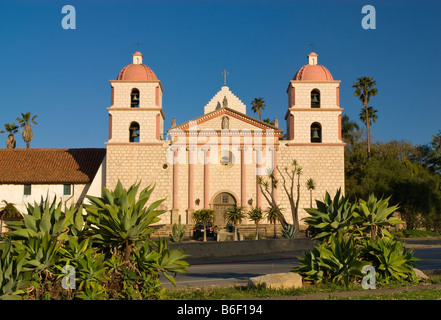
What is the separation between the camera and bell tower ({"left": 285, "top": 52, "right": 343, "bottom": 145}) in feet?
125

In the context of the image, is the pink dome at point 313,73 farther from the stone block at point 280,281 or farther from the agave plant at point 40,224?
the agave plant at point 40,224

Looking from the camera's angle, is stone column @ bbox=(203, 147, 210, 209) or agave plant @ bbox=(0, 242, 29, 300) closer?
agave plant @ bbox=(0, 242, 29, 300)

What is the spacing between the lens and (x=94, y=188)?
3788 centimetres

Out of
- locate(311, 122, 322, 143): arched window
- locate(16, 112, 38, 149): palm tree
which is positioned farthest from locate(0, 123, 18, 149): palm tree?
locate(311, 122, 322, 143): arched window

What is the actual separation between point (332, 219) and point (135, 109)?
29.5 m

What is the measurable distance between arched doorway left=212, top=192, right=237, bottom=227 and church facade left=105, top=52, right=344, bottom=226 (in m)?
0.08

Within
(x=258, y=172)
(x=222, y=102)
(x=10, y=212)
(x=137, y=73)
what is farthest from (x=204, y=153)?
(x=10, y=212)

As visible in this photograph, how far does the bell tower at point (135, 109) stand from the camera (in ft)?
127

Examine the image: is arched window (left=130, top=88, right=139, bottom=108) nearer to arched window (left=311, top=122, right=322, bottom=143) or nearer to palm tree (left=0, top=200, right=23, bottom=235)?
palm tree (left=0, top=200, right=23, bottom=235)

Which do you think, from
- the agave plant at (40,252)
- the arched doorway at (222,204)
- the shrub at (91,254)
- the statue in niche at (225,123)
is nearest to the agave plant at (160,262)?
the shrub at (91,254)

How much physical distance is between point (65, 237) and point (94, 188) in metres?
30.2

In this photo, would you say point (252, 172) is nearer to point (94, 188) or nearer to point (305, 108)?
point (305, 108)

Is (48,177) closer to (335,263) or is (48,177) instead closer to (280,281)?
(280,281)

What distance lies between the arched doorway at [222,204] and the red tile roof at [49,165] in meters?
10.6
